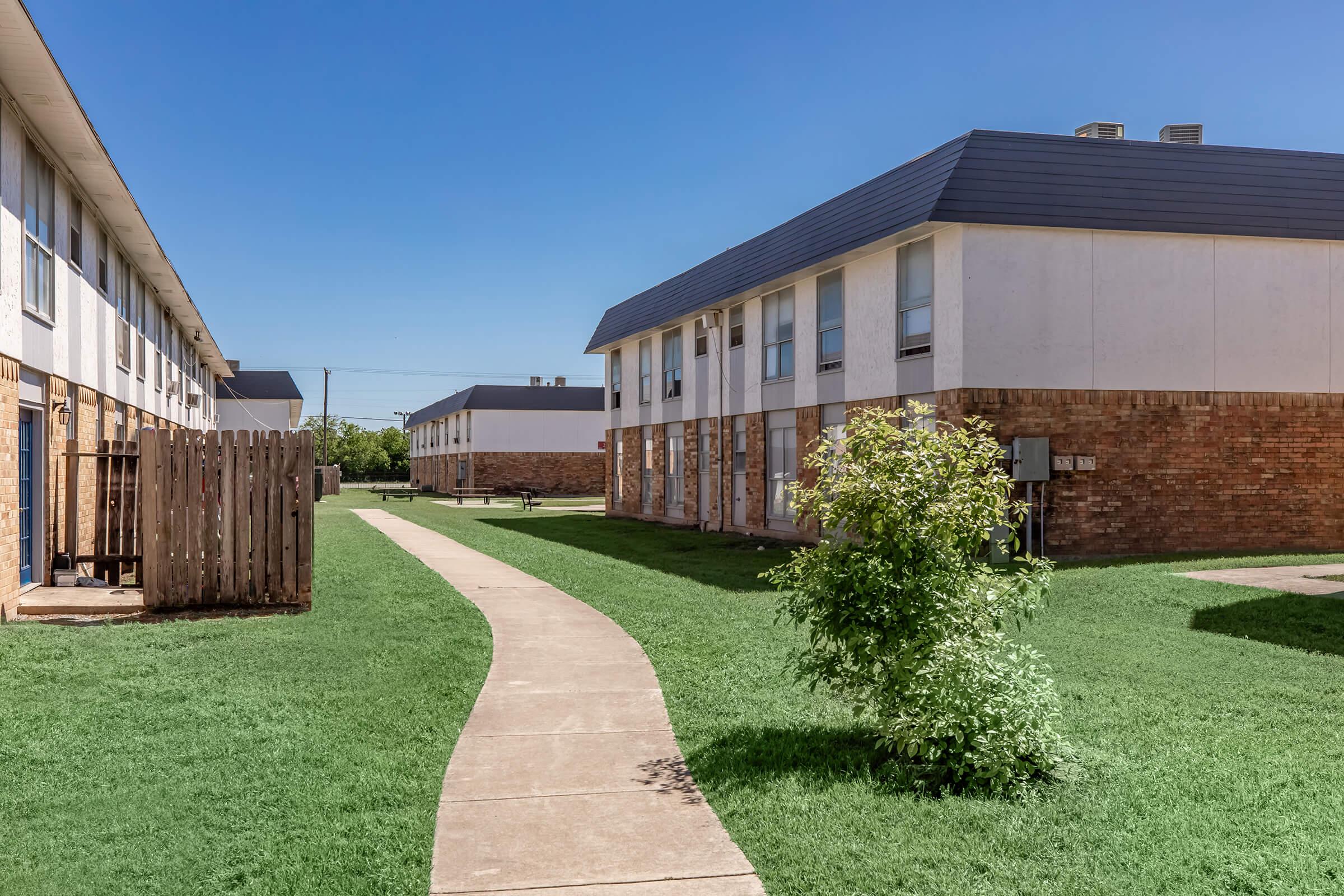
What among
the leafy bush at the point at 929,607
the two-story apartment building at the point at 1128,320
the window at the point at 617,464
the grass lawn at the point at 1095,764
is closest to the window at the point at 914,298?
the two-story apartment building at the point at 1128,320

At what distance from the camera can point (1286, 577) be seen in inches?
540

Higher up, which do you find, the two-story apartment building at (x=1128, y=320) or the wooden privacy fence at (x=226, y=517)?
the two-story apartment building at (x=1128, y=320)

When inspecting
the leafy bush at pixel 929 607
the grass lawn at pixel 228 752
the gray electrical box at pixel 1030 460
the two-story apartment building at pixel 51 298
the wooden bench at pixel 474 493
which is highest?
the two-story apartment building at pixel 51 298

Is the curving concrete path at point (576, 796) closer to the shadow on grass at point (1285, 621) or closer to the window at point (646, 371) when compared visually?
the shadow on grass at point (1285, 621)

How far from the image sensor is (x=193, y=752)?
5.92 meters

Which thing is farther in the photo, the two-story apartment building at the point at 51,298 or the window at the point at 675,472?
the window at the point at 675,472

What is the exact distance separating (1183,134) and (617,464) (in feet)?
64.4

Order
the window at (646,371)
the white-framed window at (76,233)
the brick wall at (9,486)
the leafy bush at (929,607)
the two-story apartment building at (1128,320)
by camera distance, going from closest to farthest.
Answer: the leafy bush at (929,607)
the brick wall at (9,486)
the white-framed window at (76,233)
the two-story apartment building at (1128,320)
the window at (646,371)

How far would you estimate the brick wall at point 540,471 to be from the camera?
2271 inches

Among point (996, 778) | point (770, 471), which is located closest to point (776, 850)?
point (996, 778)

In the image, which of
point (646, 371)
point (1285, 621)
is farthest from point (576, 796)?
point (646, 371)

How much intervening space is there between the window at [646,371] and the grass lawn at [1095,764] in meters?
18.7

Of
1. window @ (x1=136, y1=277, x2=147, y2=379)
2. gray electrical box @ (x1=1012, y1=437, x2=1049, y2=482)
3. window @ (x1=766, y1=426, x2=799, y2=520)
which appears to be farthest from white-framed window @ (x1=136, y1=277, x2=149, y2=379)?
gray electrical box @ (x1=1012, y1=437, x2=1049, y2=482)

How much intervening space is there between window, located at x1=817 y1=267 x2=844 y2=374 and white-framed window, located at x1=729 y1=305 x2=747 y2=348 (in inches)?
136
